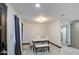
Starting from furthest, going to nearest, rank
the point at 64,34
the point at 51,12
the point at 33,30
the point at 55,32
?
the point at 33,30
the point at 55,32
the point at 64,34
the point at 51,12

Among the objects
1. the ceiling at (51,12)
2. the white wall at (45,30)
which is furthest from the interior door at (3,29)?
the white wall at (45,30)

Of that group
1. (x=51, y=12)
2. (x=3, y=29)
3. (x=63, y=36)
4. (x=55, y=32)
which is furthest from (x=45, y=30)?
(x=3, y=29)

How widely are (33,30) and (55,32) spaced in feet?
2.65

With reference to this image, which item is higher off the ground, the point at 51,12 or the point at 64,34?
the point at 51,12

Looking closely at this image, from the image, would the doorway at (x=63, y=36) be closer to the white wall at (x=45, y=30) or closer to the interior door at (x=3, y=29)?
the white wall at (x=45, y=30)

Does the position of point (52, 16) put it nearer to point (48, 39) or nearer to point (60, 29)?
point (60, 29)

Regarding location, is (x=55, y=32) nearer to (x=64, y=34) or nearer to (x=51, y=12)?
(x=64, y=34)

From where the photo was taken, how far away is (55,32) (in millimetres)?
3498

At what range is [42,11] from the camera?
271cm

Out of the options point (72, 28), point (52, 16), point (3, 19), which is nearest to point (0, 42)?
point (3, 19)

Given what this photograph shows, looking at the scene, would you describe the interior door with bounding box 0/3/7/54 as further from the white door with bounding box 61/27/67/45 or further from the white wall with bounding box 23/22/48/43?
the white door with bounding box 61/27/67/45

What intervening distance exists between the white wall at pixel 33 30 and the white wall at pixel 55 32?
210 millimetres

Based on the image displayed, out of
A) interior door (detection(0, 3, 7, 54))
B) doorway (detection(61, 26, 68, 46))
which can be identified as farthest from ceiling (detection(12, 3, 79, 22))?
interior door (detection(0, 3, 7, 54))

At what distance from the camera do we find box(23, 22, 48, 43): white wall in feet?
10.8
